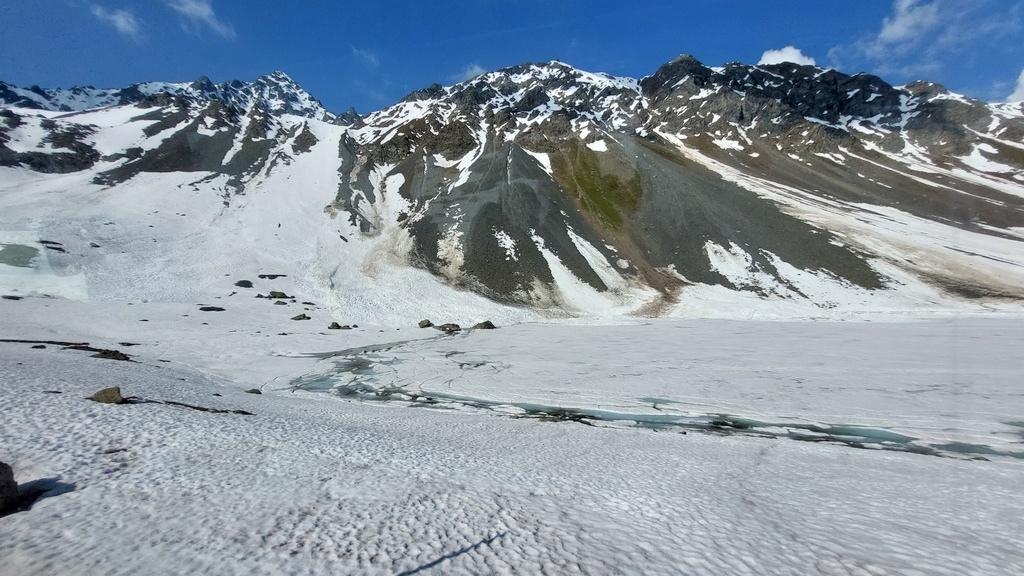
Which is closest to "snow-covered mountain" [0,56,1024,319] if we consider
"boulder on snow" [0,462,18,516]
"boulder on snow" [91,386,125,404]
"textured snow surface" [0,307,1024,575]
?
"textured snow surface" [0,307,1024,575]

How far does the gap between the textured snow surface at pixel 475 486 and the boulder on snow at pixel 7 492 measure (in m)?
0.28

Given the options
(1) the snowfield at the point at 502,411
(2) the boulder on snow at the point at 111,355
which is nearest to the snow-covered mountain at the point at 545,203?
(1) the snowfield at the point at 502,411

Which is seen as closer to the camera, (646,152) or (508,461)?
(508,461)

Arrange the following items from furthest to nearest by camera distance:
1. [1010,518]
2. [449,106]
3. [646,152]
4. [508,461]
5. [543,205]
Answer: [449,106], [646,152], [543,205], [508,461], [1010,518]

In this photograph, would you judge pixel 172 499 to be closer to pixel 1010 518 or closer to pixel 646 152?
pixel 1010 518

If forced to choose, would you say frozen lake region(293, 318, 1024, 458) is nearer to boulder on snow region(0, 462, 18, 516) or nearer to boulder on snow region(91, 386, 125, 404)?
boulder on snow region(91, 386, 125, 404)

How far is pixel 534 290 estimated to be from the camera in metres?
42.3

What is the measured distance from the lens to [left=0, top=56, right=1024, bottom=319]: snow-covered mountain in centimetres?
4262

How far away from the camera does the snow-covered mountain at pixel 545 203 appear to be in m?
42.6

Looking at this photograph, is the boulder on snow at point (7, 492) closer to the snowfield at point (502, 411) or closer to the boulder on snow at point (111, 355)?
the snowfield at point (502, 411)

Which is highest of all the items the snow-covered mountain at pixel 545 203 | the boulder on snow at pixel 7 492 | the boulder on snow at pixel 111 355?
the snow-covered mountain at pixel 545 203

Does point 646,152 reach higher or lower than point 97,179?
higher

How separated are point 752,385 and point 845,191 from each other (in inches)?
3165

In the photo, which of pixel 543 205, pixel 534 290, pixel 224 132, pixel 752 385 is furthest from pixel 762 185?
pixel 224 132
